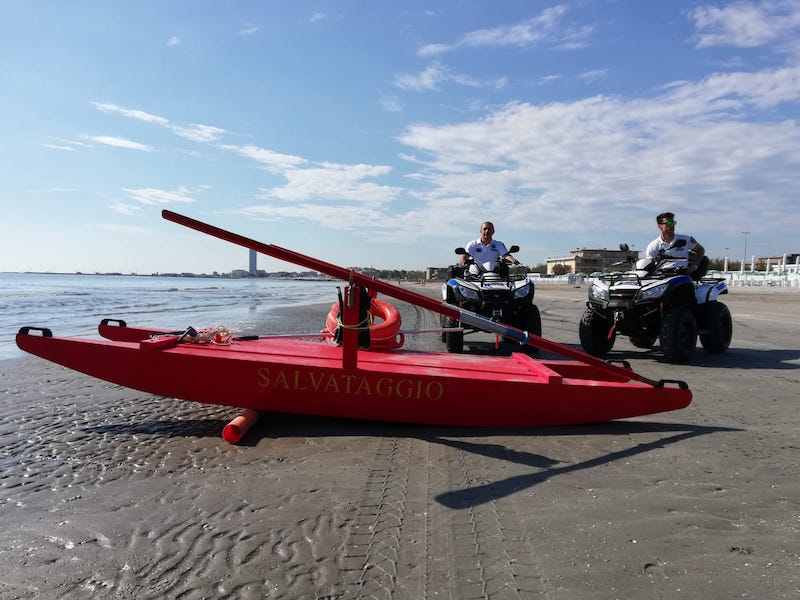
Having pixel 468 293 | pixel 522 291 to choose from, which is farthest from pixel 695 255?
pixel 468 293

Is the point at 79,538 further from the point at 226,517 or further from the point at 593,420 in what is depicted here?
the point at 593,420

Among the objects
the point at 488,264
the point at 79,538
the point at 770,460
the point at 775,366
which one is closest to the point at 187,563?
the point at 79,538

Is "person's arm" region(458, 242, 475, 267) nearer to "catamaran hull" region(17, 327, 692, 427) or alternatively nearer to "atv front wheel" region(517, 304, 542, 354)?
"atv front wheel" region(517, 304, 542, 354)

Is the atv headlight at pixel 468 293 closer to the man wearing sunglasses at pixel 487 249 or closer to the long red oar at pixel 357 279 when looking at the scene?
the man wearing sunglasses at pixel 487 249

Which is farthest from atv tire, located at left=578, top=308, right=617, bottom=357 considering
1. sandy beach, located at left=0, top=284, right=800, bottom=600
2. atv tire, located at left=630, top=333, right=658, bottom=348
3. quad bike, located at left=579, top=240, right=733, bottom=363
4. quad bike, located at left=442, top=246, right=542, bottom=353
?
sandy beach, located at left=0, top=284, right=800, bottom=600

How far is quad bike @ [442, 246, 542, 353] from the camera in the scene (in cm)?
709

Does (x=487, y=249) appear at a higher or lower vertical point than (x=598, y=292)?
higher

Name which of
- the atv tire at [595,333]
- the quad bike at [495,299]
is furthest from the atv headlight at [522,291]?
the atv tire at [595,333]

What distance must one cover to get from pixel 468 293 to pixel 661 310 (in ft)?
8.65

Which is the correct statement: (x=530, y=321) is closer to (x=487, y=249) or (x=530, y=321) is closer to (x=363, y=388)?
(x=487, y=249)

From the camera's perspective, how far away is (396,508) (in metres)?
2.56

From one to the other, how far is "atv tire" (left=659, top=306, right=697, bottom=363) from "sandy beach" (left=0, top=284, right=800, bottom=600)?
218cm

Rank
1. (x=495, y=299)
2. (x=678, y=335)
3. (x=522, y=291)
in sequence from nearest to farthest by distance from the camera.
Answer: (x=678, y=335), (x=495, y=299), (x=522, y=291)

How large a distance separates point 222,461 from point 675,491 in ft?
9.05
